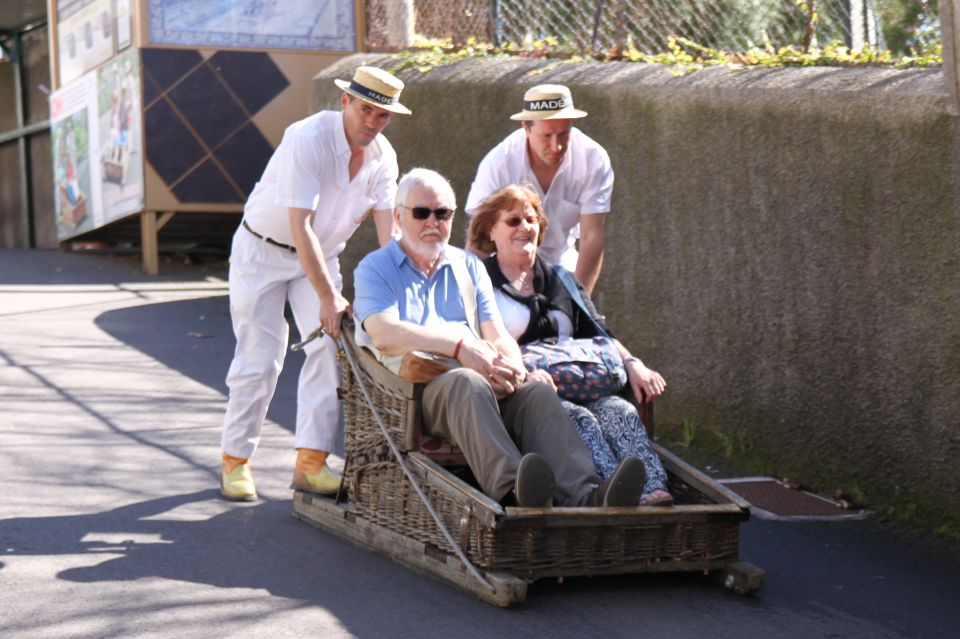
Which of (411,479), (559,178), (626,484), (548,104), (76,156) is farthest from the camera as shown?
(76,156)

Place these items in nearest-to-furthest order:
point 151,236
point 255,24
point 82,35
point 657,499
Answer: point 657,499 → point 255,24 → point 151,236 → point 82,35

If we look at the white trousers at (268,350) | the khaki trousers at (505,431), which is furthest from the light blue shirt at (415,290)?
the white trousers at (268,350)

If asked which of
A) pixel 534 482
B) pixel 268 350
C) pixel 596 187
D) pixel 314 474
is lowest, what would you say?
pixel 314 474

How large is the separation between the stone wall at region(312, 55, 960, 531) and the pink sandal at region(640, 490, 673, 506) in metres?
1.58

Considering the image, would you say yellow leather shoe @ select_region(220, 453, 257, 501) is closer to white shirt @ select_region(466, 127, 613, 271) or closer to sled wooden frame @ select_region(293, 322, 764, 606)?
sled wooden frame @ select_region(293, 322, 764, 606)

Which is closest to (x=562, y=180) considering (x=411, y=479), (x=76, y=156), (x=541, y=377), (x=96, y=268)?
(x=541, y=377)

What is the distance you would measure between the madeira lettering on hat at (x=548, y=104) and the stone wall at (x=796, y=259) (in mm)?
1326

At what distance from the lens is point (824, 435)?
708 cm

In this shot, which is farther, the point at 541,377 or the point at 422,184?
the point at 422,184

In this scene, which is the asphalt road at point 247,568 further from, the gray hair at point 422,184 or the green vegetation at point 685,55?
the green vegetation at point 685,55

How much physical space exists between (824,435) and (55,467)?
11.9 ft

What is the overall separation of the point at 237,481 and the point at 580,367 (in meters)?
1.75

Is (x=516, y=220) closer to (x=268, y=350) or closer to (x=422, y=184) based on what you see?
(x=422, y=184)

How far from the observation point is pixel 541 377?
5.79m
